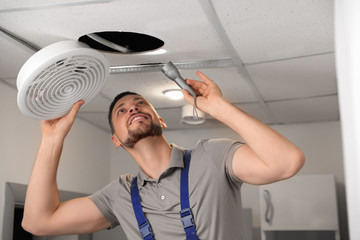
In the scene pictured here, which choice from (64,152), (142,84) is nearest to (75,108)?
(142,84)

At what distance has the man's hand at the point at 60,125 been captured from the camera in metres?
1.86

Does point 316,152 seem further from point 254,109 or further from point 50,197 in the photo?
point 50,197

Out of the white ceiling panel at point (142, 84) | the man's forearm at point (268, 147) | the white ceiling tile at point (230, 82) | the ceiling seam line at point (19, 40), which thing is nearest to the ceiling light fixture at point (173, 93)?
the white ceiling panel at point (142, 84)

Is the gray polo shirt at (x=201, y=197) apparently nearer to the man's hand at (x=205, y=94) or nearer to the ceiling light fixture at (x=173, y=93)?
the man's hand at (x=205, y=94)

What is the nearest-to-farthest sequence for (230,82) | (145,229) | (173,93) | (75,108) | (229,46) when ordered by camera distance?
1. (145,229)
2. (75,108)
3. (229,46)
4. (230,82)
5. (173,93)

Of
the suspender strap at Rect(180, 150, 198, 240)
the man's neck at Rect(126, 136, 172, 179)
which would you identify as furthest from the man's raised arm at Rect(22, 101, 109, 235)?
the suspender strap at Rect(180, 150, 198, 240)

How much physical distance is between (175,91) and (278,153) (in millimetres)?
1754

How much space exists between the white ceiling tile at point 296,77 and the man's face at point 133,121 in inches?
35.8

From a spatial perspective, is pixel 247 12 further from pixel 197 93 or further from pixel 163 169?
pixel 163 169

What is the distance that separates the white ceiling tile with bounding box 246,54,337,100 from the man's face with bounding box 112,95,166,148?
910 millimetres

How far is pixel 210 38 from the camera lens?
2182mm

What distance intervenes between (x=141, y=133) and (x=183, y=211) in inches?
14.1

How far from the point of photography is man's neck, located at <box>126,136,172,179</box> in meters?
1.88

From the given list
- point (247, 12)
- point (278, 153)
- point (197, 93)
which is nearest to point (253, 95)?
point (247, 12)
